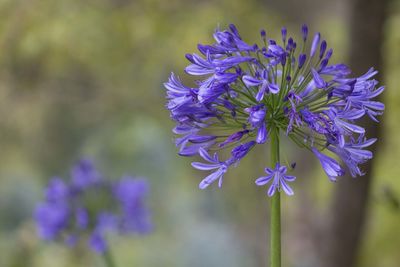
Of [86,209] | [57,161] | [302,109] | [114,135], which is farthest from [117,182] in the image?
[57,161]

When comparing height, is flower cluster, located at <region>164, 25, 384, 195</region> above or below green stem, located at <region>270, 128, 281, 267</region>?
above

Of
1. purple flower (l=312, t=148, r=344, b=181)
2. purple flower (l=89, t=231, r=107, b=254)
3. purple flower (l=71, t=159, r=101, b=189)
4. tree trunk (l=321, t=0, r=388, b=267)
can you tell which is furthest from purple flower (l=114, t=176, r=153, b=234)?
purple flower (l=312, t=148, r=344, b=181)

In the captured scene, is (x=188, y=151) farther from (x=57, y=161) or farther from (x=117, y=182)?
(x=57, y=161)

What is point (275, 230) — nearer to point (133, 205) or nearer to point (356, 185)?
point (133, 205)

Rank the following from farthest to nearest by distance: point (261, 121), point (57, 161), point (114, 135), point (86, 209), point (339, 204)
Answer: point (57, 161) → point (114, 135) → point (339, 204) → point (86, 209) → point (261, 121)

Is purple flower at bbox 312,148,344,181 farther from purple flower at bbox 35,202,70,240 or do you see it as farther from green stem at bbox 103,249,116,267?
purple flower at bbox 35,202,70,240

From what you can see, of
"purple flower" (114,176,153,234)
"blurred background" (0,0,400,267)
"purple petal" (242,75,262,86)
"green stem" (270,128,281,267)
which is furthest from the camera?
"blurred background" (0,0,400,267)
